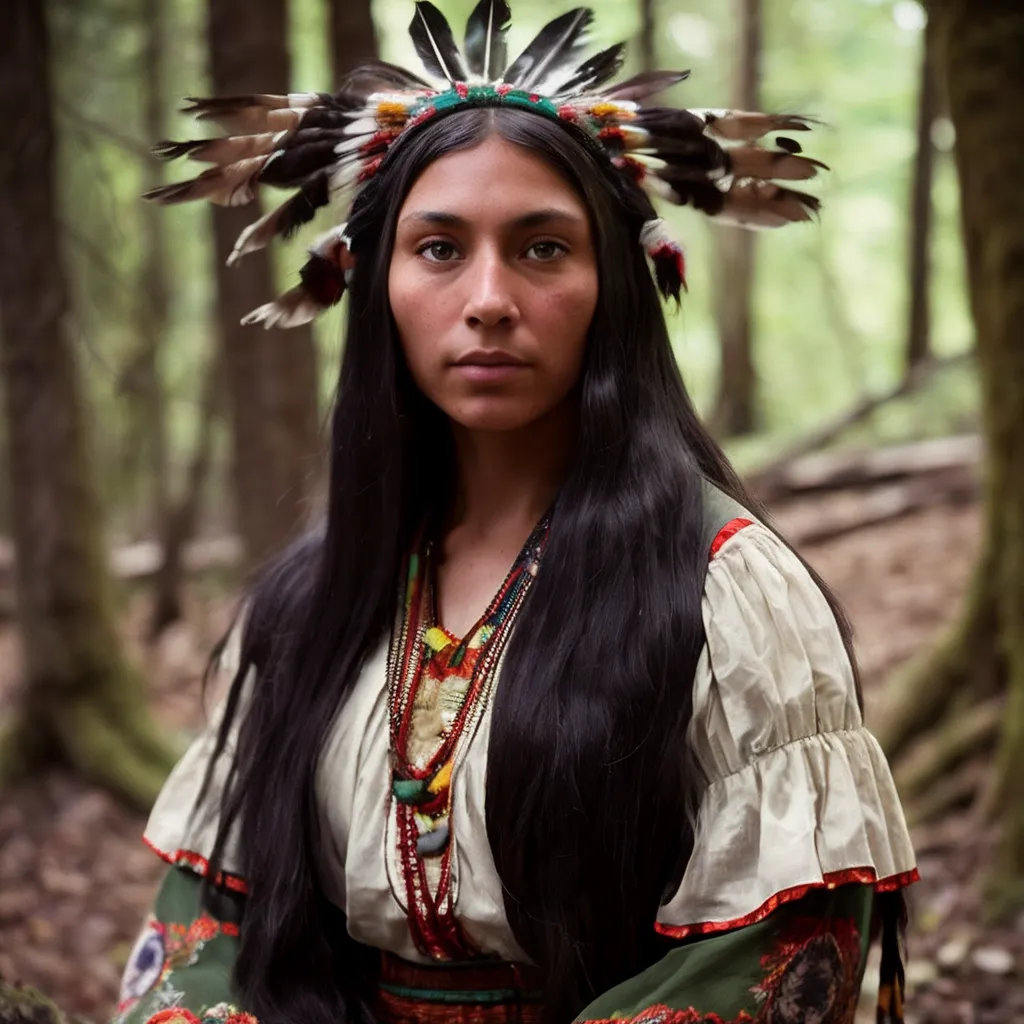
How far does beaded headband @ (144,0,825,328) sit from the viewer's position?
1954 mm

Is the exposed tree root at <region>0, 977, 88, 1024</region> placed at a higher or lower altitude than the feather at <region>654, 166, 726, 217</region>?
lower

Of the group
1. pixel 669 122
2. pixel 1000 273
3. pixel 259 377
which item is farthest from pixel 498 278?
pixel 259 377

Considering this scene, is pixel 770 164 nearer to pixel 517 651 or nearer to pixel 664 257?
pixel 664 257

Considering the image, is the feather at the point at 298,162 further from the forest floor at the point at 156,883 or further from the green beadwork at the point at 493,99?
the forest floor at the point at 156,883

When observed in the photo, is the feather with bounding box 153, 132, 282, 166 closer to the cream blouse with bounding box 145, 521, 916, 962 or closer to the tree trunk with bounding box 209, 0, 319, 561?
the cream blouse with bounding box 145, 521, 916, 962

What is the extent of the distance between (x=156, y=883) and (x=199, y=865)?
2378 mm

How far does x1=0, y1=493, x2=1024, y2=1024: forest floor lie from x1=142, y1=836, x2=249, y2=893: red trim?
1.24 ft

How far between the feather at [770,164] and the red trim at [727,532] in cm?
62

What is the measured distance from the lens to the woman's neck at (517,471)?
2.03 meters

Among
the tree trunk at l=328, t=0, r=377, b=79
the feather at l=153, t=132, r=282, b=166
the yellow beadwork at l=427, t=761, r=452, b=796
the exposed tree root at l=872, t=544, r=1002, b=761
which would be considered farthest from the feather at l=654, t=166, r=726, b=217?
the tree trunk at l=328, t=0, r=377, b=79

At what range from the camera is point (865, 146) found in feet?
40.1

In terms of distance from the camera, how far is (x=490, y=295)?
176 cm

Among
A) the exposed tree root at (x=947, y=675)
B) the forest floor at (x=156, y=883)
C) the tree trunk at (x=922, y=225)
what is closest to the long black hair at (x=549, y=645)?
the forest floor at (x=156, y=883)

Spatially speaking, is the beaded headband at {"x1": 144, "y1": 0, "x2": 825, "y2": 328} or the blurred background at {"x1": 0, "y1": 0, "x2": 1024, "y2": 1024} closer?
the beaded headband at {"x1": 144, "y1": 0, "x2": 825, "y2": 328}
